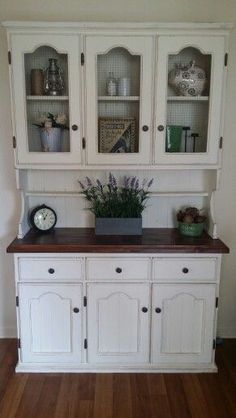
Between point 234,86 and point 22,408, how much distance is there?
7.44ft

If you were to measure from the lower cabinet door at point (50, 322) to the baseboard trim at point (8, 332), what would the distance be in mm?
401

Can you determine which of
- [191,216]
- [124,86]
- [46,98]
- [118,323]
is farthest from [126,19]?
[118,323]

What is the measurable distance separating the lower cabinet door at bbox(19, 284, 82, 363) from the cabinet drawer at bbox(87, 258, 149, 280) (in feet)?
0.44

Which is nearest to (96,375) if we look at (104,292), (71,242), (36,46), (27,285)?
(104,292)

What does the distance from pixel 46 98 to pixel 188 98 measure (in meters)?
0.83

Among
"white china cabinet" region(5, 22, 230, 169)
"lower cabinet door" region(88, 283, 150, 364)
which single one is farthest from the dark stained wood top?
"white china cabinet" region(5, 22, 230, 169)

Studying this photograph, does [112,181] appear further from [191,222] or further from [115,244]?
[191,222]

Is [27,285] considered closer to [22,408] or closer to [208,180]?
[22,408]

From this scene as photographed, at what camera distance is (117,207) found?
2.16m

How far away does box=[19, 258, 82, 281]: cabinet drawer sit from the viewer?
1995 millimetres

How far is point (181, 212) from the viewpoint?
225cm

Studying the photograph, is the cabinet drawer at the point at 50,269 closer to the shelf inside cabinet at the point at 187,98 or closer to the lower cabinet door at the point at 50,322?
the lower cabinet door at the point at 50,322

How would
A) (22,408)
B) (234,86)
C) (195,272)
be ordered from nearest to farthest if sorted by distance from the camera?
(22,408) → (195,272) → (234,86)

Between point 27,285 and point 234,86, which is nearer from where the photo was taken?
point 27,285
